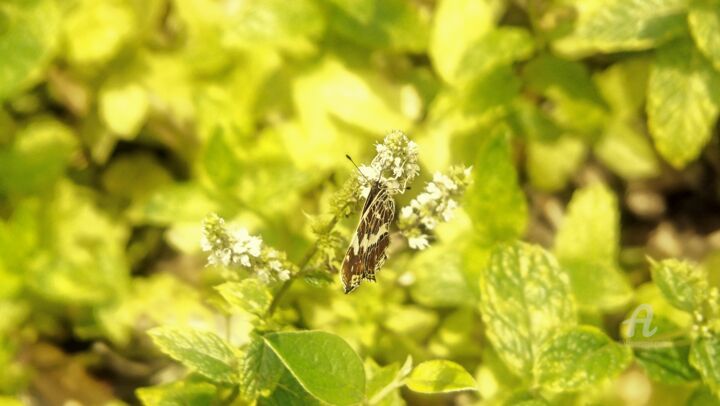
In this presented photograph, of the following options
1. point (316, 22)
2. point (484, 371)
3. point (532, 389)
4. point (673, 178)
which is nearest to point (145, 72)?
point (316, 22)

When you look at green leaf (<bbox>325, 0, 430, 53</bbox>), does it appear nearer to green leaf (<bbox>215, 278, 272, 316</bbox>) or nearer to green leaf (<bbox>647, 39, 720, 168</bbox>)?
green leaf (<bbox>647, 39, 720, 168</bbox>)

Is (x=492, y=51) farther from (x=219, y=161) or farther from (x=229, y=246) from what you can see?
(x=229, y=246)

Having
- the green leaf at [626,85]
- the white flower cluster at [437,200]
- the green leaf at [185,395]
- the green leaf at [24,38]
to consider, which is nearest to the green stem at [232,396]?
the green leaf at [185,395]

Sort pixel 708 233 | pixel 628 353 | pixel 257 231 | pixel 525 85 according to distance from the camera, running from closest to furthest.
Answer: pixel 628 353
pixel 257 231
pixel 525 85
pixel 708 233

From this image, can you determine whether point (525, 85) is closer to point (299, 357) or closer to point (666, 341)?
point (666, 341)

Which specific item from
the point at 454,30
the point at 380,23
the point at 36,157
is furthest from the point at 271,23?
the point at 36,157

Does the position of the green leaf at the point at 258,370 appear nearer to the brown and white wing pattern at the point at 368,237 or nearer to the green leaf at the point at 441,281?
the brown and white wing pattern at the point at 368,237
